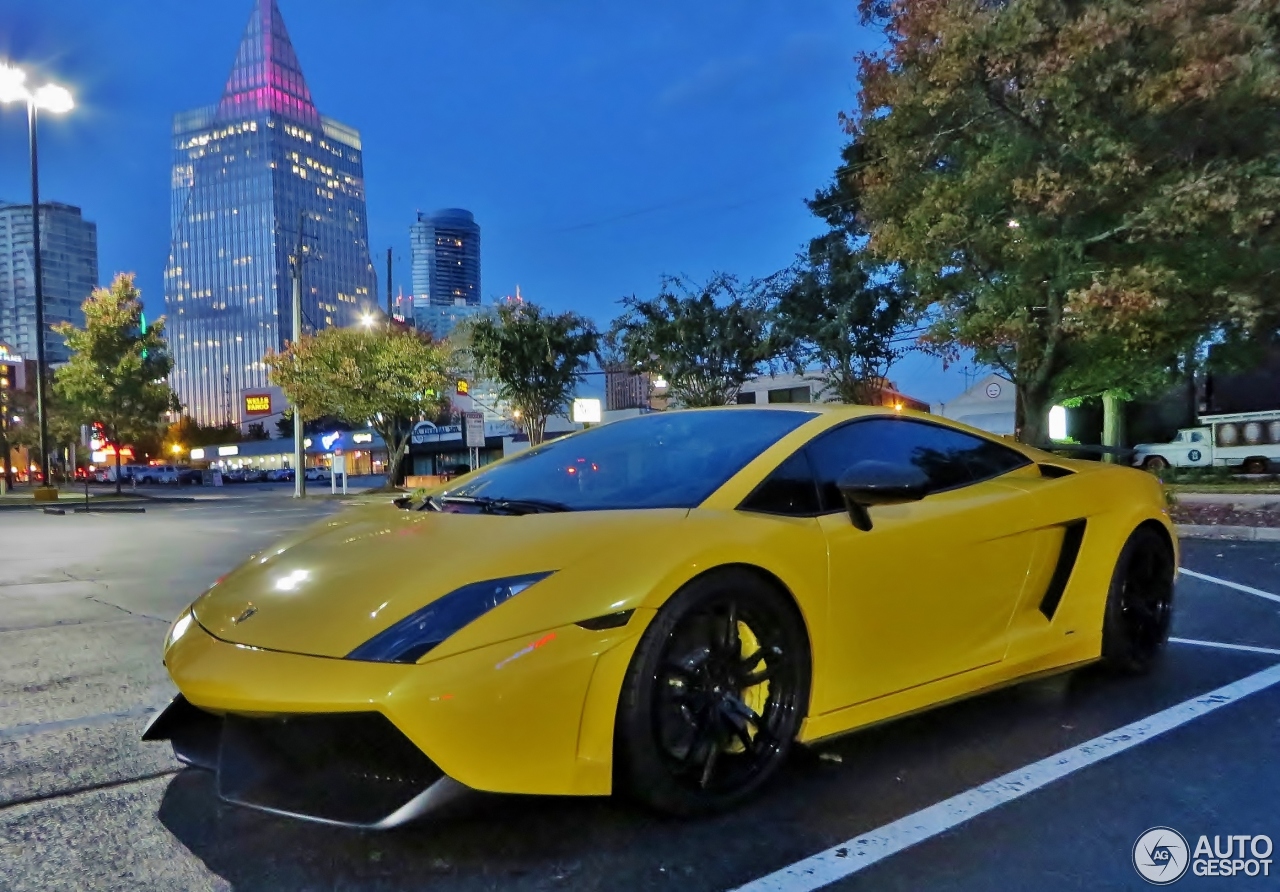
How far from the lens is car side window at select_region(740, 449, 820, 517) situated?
115 inches

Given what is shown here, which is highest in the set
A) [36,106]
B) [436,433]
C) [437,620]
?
[36,106]

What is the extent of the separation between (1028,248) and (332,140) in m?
155

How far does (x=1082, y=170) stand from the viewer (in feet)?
41.0

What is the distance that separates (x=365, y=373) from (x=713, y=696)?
2954 cm

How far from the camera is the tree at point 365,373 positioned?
3039cm

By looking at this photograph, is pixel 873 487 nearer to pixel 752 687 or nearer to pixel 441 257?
pixel 752 687

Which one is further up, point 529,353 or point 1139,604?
point 529,353

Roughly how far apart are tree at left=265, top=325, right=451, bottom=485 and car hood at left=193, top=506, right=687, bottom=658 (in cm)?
2833

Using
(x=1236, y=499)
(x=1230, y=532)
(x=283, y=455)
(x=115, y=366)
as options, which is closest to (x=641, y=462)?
(x=1230, y=532)

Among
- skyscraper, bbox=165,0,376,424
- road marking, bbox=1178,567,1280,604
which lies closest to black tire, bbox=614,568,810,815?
road marking, bbox=1178,567,1280,604

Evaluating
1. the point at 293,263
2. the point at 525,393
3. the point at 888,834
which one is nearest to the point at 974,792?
the point at 888,834

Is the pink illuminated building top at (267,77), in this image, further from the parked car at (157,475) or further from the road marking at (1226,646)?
the road marking at (1226,646)

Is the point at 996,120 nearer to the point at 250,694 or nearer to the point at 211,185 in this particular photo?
the point at 250,694

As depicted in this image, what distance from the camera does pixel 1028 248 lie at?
13.0 m
